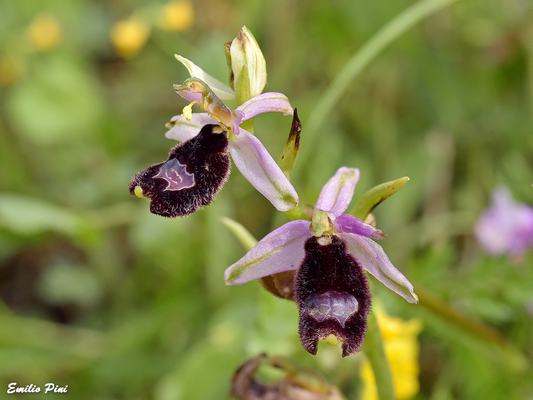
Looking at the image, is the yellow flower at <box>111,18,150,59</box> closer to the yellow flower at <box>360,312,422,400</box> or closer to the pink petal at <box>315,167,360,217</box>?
the yellow flower at <box>360,312,422,400</box>

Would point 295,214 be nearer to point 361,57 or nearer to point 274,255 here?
point 274,255

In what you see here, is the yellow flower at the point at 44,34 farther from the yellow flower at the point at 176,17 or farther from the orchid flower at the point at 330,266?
the orchid flower at the point at 330,266

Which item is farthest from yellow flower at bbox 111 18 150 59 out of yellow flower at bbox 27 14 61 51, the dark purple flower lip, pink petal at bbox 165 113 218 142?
the dark purple flower lip

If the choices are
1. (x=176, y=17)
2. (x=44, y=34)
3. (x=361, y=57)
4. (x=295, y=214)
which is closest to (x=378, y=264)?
(x=295, y=214)

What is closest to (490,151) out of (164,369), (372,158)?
(372,158)
